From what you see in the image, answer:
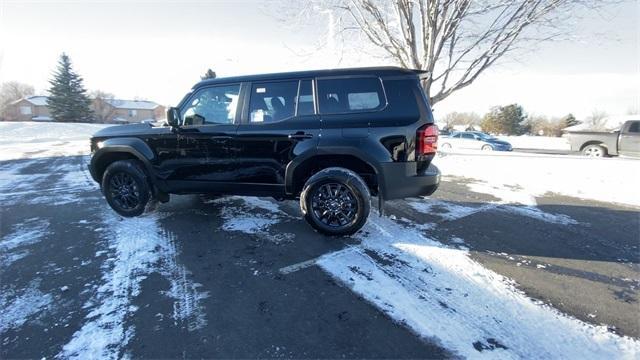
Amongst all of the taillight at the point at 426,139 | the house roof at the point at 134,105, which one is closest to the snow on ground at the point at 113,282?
the taillight at the point at 426,139

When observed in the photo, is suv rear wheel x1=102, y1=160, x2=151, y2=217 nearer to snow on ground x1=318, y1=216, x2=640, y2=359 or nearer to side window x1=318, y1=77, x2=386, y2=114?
side window x1=318, y1=77, x2=386, y2=114

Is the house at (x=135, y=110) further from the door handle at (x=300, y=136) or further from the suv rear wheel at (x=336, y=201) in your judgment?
the suv rear wheel at (x=336, y=201)

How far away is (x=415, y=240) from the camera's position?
383cm

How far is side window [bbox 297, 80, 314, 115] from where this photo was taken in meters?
3.92

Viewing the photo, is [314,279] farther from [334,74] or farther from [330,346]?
[334,74]

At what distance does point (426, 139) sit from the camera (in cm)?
367

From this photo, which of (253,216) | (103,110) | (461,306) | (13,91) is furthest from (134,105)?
(461,306)

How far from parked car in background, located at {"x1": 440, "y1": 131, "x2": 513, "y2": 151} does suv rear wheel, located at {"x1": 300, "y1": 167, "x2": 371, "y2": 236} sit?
19617 millimetres

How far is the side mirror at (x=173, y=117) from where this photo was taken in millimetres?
4191

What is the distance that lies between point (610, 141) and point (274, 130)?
15.8m

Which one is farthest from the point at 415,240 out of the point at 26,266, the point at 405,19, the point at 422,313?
the point at 405,19

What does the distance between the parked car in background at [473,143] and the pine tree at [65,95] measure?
4644 centimetres

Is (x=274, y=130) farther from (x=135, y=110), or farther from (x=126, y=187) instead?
(x=135, y=110)

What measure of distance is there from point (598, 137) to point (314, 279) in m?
16.3
